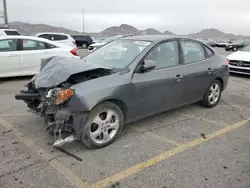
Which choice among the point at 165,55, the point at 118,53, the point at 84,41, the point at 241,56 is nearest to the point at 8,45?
the point at 118,53

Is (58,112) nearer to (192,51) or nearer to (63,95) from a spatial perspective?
(63,95)

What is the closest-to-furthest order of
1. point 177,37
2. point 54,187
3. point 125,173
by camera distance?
point 54,187 < point 125,173 < point 177,37

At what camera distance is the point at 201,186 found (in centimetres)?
312

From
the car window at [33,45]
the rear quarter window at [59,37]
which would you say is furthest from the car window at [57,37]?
the car window at [33,45]

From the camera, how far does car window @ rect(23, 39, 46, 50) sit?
873 centimetres

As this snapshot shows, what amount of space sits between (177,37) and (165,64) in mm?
759

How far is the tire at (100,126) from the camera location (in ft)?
12.4

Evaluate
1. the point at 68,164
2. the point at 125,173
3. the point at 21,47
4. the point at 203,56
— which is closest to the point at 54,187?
the point at 68,164

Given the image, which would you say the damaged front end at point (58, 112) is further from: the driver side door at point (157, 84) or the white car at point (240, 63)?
the white car at point (240, 63)

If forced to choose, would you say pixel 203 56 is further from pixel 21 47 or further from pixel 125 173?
pixel 21 47

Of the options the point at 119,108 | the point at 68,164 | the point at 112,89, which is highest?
the point at 112,89

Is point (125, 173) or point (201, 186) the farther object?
point (125, 173)

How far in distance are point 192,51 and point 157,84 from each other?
56.2 inches

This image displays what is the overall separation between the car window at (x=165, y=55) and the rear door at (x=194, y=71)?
19 centimetres
